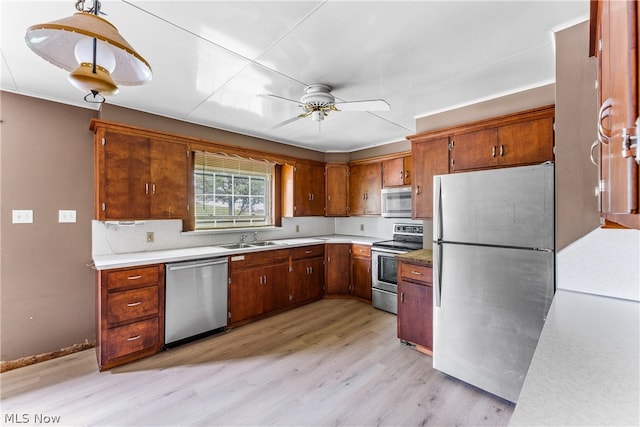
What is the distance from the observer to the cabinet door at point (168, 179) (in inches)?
116

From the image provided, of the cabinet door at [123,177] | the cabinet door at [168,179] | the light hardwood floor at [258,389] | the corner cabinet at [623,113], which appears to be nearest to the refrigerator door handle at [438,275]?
the light hardwood floor at [258,389]

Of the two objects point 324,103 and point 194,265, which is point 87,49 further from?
point 194,265

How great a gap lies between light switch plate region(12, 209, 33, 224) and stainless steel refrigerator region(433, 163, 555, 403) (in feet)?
11.9

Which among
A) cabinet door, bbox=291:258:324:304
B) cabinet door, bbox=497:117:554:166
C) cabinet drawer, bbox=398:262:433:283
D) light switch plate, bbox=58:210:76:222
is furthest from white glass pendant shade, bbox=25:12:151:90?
cabinet door, bbox=291:258:324:304

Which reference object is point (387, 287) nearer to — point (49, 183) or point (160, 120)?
point (160, 120)

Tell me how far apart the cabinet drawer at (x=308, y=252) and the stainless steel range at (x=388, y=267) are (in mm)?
800

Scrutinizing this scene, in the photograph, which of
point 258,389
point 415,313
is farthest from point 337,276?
point 258,389

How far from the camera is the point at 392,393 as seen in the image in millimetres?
2090

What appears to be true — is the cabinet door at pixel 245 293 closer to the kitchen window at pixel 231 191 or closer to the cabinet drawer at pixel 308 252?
the cabinet drawer at pixel 308 252

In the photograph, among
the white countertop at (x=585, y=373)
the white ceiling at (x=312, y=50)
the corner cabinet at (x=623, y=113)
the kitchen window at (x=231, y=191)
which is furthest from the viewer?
the kitchen window at (x=231, y=191)

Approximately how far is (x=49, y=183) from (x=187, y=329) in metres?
1.91

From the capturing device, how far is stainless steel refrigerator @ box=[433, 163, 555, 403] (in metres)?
1.82

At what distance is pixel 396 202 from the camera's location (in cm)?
408

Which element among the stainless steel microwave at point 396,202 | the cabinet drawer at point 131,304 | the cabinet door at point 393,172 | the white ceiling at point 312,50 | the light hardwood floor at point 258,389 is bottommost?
the light hardwood floor at point 258,389
